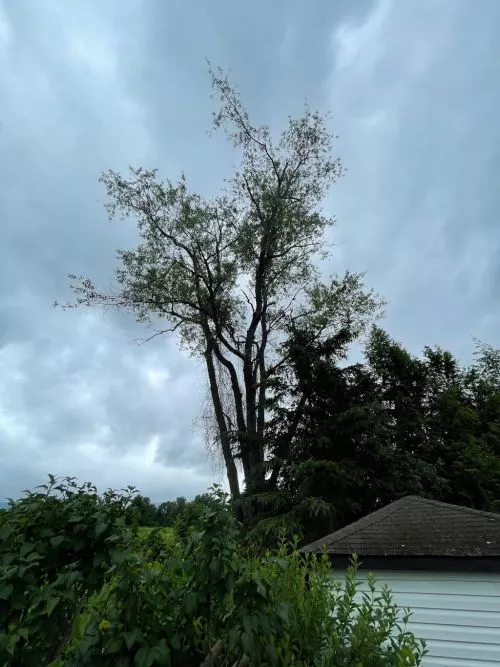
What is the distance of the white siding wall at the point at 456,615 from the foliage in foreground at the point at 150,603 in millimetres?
2832

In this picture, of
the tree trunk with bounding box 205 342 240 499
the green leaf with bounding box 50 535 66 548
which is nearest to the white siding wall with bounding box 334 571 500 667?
the green leaf with bounding box 50 535 66 548

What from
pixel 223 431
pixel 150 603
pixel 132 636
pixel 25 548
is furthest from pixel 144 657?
pixel 223 431

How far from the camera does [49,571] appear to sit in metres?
2.42

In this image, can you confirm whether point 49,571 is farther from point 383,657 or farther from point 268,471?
point 268,471

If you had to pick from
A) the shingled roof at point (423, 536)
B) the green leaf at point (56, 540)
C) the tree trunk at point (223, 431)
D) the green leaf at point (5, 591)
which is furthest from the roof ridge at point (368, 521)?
the tree trunk at point (223, 431)

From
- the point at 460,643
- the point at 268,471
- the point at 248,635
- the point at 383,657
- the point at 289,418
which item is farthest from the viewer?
the point at 289,418

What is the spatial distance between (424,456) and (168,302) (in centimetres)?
1016

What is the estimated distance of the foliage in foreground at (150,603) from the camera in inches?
69.6

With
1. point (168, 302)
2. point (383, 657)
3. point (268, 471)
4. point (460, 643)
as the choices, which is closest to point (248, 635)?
point (383, 657)

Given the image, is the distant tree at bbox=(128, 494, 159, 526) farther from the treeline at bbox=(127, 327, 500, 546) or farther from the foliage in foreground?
the treeline at bbox=(127, 327, 500, 546)

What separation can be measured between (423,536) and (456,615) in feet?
3.04

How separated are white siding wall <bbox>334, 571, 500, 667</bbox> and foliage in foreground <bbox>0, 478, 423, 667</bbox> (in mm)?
2832

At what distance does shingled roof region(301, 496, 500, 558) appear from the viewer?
531cm

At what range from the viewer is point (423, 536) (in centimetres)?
576
